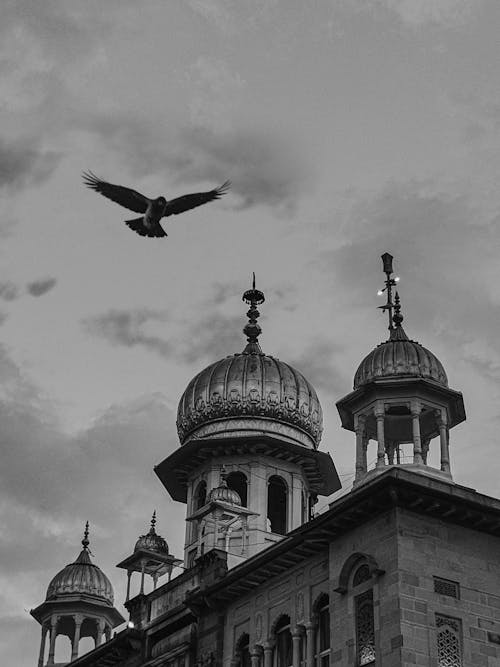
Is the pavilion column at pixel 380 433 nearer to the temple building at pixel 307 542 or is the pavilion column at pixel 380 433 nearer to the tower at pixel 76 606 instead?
the temple building at pixel 307 542

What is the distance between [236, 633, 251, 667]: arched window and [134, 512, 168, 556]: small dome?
342 inches

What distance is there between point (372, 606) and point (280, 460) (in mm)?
16123

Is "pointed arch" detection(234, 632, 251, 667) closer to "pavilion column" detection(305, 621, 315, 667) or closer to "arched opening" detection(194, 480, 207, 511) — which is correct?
"pavilion column" detection(305, 621, 315, 667)

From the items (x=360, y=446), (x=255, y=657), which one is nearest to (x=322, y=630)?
(x=255, y=657)

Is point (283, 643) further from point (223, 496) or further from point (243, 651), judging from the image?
point (223, 496)

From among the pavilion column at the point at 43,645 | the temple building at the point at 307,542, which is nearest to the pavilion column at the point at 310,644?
the temple building at the point at 307,542

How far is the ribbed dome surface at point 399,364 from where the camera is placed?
3600 centimetres

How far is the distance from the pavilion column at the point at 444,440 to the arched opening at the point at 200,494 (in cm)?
1308

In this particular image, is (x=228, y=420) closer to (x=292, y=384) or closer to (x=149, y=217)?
(x=292, y=384)

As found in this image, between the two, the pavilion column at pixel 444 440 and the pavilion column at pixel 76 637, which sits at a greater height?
the pavilion column at pixel 76 637

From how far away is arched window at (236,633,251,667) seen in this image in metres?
35.7

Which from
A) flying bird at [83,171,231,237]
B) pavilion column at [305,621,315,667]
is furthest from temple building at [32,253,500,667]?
flying bird at [83,171,231,237]

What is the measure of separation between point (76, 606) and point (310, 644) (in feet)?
66.7

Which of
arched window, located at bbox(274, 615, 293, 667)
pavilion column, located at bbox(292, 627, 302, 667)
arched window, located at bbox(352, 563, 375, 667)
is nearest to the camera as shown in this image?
arched window, located at bbox(352, 563, 375, 667)
